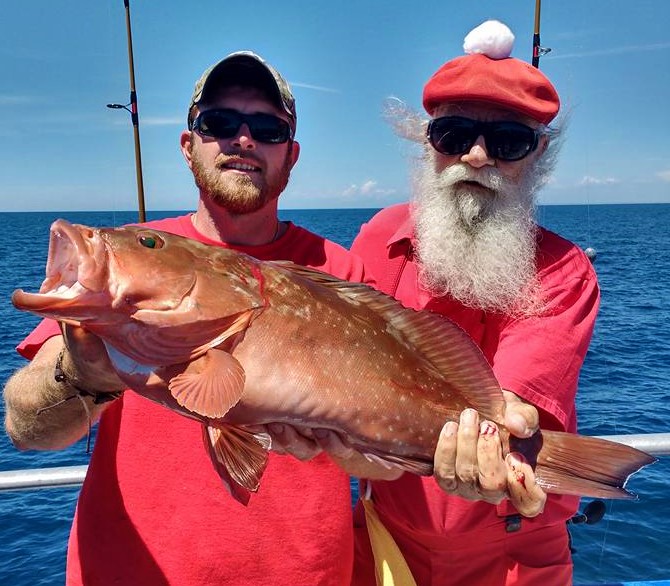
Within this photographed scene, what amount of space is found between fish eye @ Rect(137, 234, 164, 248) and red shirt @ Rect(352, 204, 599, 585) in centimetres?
134

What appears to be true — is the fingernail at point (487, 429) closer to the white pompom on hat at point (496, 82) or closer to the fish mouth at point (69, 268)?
the fish mouth at point (69, 268)

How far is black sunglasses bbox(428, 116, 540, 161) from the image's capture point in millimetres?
3182

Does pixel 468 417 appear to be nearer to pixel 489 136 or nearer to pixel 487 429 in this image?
pixel 487 429

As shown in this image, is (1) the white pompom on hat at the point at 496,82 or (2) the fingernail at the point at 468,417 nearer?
(2) the fingernail at the point at 468,417

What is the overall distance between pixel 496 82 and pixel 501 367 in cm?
142

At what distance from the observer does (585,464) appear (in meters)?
2.40

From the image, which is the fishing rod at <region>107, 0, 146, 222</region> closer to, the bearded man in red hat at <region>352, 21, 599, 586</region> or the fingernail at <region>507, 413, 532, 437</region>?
the bearded man in red hat at <region>352, 21, 599, 586</region>

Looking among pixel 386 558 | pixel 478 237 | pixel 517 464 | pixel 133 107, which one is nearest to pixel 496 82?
pixel 478 237

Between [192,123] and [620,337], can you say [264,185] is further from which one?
[620,337]

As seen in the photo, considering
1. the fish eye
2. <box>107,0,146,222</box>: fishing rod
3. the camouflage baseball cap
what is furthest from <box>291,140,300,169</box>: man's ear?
<box>107,0,146,222</box>: fishing rod

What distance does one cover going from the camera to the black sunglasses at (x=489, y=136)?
318 centimetres

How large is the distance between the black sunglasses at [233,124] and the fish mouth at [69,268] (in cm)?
110

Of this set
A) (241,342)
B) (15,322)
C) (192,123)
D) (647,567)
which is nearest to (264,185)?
(192,123)

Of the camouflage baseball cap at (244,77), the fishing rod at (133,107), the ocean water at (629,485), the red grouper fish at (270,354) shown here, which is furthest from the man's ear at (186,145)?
the fishing rod at (133,107)
